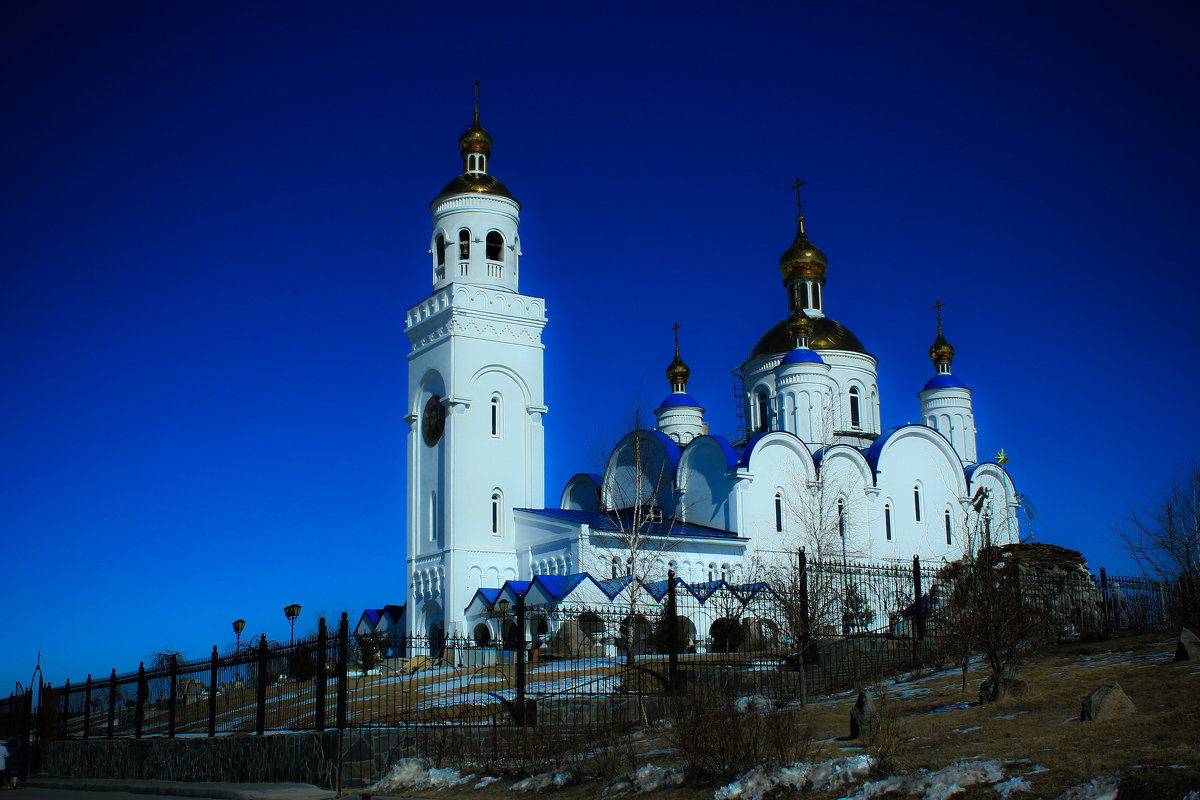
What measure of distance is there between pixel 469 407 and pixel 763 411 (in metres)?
12.1

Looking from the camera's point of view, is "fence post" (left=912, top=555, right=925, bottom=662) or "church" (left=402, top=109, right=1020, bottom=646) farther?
"church" (left=402, top=109, right=1020, bottom=646)

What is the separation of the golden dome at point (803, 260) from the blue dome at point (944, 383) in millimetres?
6038

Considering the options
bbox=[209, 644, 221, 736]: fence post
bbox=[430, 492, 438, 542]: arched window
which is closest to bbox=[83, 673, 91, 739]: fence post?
bbox=[209, 644, 221, 736]: fence post

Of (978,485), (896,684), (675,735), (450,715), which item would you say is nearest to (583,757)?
(675,735)

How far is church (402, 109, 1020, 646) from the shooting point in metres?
30.8

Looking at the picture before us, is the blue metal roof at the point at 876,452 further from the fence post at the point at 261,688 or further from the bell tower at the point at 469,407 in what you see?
the fence post at the point at 261,688

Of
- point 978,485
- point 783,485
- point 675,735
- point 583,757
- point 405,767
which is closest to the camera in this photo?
point 675,735

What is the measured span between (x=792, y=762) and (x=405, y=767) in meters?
4.31

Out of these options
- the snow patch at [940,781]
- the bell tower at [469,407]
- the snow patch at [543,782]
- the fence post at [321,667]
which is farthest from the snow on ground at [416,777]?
the bell tower at [469,407]

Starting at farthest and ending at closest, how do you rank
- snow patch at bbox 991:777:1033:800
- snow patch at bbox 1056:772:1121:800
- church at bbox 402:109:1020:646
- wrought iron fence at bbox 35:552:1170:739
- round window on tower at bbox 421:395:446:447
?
round window on tower at bbox 421:395:446:447
church at bbox 402:109:1020:646
wrought iron fence at bbox 35:552:1170:739
snow patch at bbox 991:777:1033:800
snow patch at bbox 1056:772:1121:800

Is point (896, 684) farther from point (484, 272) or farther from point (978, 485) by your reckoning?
point (978, 485)

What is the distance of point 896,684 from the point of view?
45.5ft

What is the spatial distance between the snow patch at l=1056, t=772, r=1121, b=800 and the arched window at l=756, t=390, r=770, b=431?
3285cm

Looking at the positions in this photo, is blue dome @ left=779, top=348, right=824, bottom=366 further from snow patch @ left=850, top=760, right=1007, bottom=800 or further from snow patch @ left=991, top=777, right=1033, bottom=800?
snow patch @ left=991, top=777, right=1033, bottom=800
